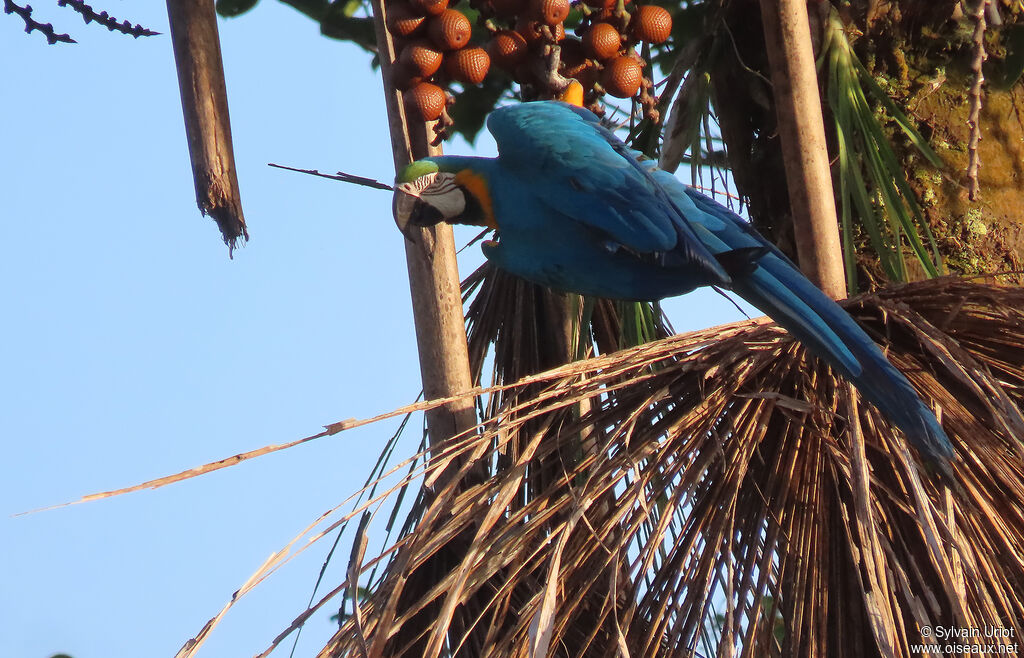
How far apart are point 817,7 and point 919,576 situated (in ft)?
3.97

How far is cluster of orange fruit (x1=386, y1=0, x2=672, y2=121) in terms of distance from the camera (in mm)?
1550

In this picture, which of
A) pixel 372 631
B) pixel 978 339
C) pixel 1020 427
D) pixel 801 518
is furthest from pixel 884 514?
pixel 372 631

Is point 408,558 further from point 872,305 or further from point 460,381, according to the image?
point 872,305

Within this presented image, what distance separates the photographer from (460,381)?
1598 mm

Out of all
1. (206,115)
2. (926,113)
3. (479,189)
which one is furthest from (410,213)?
(926,113)

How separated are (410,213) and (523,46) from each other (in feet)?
1.10

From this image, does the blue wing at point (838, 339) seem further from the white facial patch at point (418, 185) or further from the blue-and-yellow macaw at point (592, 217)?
the white facial patch at point (418, 185)

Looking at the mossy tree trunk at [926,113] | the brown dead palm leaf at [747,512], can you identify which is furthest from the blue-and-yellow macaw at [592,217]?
the mossy tree trunk at [926,113]

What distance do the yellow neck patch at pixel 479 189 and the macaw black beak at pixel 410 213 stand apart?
0.17 meters

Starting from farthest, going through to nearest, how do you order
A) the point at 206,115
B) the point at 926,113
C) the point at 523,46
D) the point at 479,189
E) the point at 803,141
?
1. the point at 926,113
2. the point at 479,189
3. the point at 803,141
4. the point at 523,46
5. the point at 206,115

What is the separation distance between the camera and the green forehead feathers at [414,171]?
167 cm

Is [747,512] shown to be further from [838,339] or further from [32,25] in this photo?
[32,25]

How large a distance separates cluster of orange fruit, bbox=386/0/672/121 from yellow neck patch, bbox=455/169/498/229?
0.74ft

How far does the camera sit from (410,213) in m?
1.67
